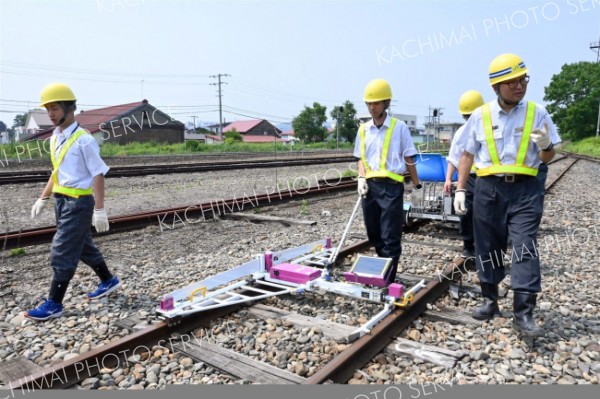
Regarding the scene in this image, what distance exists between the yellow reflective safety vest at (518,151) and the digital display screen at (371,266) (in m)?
1.31

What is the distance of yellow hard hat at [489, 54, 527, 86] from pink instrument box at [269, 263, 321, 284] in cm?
239

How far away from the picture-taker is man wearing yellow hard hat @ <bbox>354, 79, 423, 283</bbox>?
4617mm

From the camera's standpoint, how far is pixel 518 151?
373 centimetres

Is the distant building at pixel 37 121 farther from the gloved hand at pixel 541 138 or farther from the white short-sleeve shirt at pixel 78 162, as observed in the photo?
the gloved hand at pixel 541 138

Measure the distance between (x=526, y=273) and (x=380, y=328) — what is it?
1.22 m

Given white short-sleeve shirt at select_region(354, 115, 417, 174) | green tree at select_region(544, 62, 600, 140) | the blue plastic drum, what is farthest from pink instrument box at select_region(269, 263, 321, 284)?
green tree at select_region(544, 62, 600, 140)

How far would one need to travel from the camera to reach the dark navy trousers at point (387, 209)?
472cm

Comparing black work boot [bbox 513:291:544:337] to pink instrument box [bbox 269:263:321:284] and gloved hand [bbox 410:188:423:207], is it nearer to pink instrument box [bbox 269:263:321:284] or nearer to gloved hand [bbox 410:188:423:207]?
pink instrument box [bbox 269:263:321:284]

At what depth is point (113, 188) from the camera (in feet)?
43.6

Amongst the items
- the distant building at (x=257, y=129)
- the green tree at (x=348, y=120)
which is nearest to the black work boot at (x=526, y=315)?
the green tree at (x=348, y=120)

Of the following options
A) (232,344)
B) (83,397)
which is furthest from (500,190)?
(83,397)

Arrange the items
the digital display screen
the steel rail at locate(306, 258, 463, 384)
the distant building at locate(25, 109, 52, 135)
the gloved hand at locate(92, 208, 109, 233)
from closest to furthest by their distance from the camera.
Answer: the steel rail at locate(306, 258, 463, 384) → the gloved hand at locate(92, 208, 109, 233) → the digital display screen → the distant building at locate(25, 109, 52, 135)

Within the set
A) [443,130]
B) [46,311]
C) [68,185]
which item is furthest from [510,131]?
[443,130]

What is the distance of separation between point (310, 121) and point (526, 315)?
258 ft
